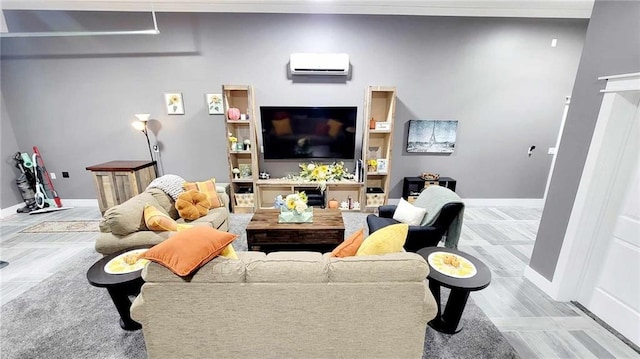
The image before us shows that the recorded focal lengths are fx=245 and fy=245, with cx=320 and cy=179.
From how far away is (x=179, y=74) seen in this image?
4.04 m

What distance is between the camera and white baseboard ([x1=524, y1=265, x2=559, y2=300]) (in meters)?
2.32

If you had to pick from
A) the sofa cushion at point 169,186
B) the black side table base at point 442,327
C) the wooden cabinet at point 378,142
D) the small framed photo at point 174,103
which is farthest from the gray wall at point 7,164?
the black side table base at point 442,327

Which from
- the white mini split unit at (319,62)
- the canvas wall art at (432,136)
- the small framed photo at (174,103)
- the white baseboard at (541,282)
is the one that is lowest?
the white baseboard at (541,282)

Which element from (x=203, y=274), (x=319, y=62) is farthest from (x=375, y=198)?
(x=203, y=274)

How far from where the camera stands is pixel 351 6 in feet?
12.3

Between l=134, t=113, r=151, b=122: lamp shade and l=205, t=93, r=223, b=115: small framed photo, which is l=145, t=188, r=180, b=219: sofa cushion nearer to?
l=134, t=113, r=151, b=122: lamp shade

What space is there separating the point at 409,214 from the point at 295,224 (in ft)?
4.18

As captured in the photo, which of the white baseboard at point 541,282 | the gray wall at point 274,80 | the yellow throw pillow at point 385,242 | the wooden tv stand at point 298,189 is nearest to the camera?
the yellow throw pillow at point 385,242

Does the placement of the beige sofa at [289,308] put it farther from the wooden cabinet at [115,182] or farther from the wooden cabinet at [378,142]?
the wooden cabinet at [115,182]

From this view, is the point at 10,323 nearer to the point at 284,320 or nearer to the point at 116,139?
the point at 284,320

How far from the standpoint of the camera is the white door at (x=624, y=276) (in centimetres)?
190

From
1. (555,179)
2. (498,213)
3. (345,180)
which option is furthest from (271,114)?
(498,213)

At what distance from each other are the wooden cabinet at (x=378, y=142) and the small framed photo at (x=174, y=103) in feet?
10.2

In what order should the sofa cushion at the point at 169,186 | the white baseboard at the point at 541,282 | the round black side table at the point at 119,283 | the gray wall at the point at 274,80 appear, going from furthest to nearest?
the gray wall at the point at 274,80 → the sofa cushion at the point at 169,186 → the white baseboard at the point at 541,282 → the round black side table at the point at 119,283
